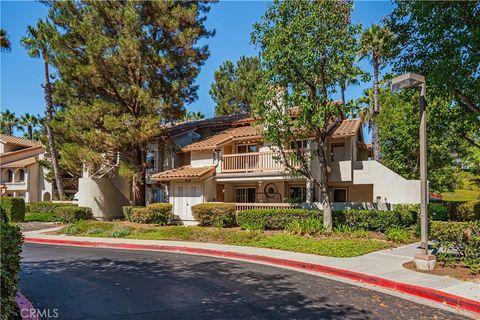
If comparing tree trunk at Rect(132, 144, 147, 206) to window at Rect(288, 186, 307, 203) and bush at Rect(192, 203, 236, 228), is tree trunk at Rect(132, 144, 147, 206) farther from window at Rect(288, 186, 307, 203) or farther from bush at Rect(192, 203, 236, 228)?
window at Rect(288, 186, 307, 203)

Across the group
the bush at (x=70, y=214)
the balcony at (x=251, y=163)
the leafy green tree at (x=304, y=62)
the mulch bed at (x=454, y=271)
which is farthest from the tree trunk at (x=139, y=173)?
the mulch bed at (x=454, y=271)

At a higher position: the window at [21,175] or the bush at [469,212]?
the window at [21,175]

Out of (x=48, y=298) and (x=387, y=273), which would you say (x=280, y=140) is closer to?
(x=387, y=273)

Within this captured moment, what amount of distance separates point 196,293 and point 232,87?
3785 centimetres

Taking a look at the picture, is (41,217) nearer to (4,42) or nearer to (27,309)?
(4,42)

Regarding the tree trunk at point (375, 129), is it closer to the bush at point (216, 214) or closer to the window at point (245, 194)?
the window at point (245, 194)

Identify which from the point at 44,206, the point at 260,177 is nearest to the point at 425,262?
the point at 260,177

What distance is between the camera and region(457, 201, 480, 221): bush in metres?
24.8

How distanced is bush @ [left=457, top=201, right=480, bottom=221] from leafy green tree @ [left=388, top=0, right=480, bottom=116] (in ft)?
43.8

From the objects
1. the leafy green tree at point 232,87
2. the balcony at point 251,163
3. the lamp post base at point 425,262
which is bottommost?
the lamp post base at point 425,262

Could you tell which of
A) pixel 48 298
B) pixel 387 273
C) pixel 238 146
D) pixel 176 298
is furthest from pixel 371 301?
pixel 238 146

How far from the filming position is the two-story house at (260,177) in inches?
842

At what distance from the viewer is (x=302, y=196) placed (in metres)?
24.2

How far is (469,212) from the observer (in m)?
25.3
